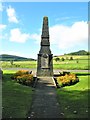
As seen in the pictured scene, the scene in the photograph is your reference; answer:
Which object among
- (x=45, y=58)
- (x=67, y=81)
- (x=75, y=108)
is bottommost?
(x=75, y=108)

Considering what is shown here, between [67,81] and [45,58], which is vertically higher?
[45,58]

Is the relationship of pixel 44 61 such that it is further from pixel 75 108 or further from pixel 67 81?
pixel 75 108

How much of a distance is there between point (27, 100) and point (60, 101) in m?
2.23

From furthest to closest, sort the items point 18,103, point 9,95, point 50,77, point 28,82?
point 50,77 < point 28,82 < point 9,95 < point 18,103

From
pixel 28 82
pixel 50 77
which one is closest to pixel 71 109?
pixel 28 82

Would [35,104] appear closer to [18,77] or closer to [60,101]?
[60,101]

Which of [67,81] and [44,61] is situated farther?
[44,61]

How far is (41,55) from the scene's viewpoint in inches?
1684

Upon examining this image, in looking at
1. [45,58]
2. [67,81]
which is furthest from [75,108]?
[45,58]

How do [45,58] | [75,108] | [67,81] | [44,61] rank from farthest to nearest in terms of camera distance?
[44,61] < [45,58] < [67,81] < [75,108]

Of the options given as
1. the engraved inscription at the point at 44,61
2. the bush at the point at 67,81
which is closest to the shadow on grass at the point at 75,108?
the bush at the point at 67,81

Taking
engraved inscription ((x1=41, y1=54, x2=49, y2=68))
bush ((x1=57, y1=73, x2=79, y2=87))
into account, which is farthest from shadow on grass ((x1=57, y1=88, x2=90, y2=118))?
engraved inscription ((x1=41, y1=54, x2=49, y2=68))

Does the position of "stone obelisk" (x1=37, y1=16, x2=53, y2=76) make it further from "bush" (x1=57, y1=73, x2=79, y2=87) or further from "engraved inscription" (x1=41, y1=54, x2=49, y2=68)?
"bush" (x1=57, y1=73, x2=79, y2=87)

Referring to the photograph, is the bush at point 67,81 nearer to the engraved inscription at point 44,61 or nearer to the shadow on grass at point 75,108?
the engraved inscription at point 44,61
